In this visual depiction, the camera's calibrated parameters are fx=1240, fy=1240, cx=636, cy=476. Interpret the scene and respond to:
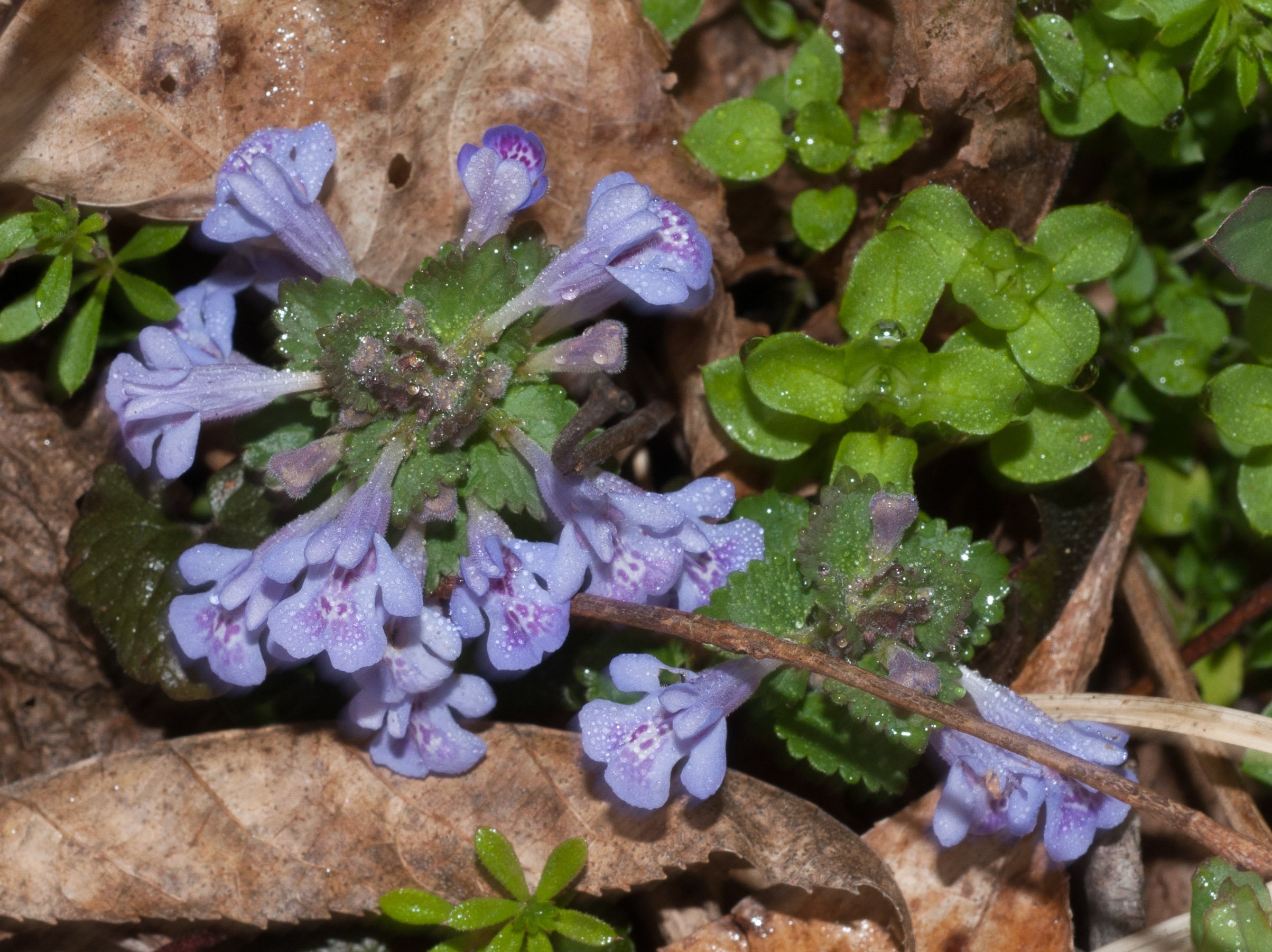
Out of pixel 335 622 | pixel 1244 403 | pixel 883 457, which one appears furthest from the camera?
pixel 1244 403

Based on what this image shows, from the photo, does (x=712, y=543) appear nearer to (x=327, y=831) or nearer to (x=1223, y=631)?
(x=327, y=831)

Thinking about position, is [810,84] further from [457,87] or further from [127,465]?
[127,465]

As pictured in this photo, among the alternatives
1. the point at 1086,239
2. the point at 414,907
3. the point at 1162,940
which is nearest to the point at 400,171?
the point at 1086,239

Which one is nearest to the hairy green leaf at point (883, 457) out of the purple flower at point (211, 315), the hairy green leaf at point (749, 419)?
the hairy green leaf at point (749, 419)

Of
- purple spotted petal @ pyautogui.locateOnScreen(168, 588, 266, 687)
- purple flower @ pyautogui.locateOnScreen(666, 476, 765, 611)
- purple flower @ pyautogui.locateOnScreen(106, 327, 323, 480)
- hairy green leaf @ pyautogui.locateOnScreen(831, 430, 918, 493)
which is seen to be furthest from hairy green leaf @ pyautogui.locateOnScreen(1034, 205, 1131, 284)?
purple spotted petal @ pyautogui.locateOnScreen(168, 588, 266, 687)

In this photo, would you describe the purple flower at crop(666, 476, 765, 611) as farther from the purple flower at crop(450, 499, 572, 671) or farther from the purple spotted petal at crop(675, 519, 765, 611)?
the purple flower at crop(450, 499, 572, 671)

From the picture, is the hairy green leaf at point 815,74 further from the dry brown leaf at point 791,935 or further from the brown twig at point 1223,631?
the dry brown leaf at point 791,935
